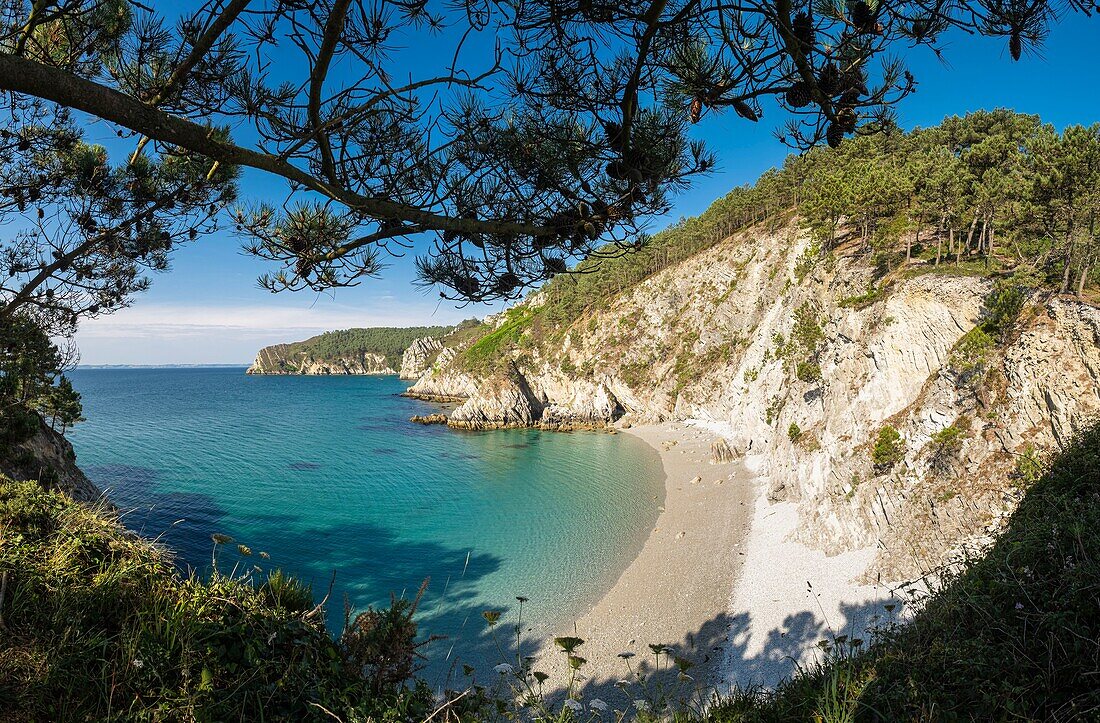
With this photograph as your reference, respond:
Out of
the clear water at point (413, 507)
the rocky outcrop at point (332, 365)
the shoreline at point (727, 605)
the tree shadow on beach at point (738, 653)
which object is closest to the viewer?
the tree shadow on beach at point (738, 653)

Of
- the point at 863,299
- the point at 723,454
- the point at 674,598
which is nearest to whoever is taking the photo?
the point at 674,598

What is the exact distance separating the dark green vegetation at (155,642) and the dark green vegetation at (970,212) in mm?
3364

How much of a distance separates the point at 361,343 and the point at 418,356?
4599cm

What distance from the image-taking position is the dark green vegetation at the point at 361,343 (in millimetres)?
168625

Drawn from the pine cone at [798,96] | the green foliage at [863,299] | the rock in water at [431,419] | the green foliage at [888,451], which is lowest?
the rock in water at [431,419]

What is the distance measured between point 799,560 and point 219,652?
1706cm

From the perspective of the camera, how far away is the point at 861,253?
76.9ft

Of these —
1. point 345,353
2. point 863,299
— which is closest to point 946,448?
point 863,299

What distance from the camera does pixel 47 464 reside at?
1211cm

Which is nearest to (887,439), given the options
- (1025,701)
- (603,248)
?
(1025,701)

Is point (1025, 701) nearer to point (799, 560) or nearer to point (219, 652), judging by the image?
point (219, 652)

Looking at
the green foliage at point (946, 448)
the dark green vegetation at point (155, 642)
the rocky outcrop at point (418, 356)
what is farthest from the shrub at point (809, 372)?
the rocky outcrop at point (418, 356)

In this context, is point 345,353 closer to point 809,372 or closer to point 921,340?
point 809,372

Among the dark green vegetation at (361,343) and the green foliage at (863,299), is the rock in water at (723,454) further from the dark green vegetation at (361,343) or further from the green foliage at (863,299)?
the dark green vegetation at (361,343)
